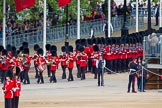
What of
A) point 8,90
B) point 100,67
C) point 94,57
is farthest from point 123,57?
point 8,90

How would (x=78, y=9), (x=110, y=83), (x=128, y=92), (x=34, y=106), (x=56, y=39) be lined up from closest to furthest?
1. (x=34, y=106)
2. (x=128, y=92)
3. (x=110, y=83)
4. (x=78, y=9)
5. (x=56, y=39)

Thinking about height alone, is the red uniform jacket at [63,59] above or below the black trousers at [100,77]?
above

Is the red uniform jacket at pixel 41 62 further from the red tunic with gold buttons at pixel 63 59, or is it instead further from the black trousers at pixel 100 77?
the black trousers at pixel 100 77

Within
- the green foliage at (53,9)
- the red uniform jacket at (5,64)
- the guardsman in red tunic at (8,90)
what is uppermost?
Answer: the green foliage at (53,9)

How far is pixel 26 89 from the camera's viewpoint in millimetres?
40656

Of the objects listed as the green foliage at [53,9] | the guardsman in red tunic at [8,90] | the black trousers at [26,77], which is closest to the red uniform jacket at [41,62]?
the black trousers at [26,77]

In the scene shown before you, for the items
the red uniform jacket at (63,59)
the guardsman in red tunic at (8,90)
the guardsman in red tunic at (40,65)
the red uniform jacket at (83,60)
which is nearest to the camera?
the guardsman in red tunic at (8,90)

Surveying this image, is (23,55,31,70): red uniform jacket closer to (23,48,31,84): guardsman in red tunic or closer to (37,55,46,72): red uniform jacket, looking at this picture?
(23,48,31,84): guardsman in red tunic

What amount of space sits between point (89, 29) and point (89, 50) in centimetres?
1215

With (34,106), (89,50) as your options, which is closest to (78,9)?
(89,50)

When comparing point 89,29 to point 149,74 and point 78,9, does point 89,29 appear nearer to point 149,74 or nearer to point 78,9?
point 78,9

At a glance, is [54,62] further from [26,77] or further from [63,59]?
[26,77]

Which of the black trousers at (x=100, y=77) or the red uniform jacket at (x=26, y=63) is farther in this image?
the red uniform jacket at (x=26, y=63)

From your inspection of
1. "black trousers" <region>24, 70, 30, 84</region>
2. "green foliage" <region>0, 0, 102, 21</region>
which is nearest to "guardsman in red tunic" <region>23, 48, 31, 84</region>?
"black trousers" <region>24, 70, 30, 84</region>
